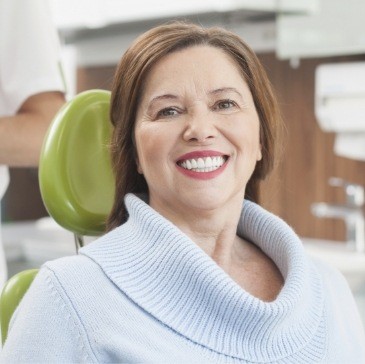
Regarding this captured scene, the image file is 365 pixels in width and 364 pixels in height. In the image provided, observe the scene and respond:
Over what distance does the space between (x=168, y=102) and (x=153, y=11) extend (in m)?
3.34

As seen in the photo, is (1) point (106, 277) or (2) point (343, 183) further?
(2) point (343, 183)

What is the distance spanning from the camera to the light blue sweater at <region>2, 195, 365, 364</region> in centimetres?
125

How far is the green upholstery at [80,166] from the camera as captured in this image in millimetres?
1574

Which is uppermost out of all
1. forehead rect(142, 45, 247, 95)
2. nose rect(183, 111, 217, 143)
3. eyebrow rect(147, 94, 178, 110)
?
forehead rect(142, 45, 247, 95)

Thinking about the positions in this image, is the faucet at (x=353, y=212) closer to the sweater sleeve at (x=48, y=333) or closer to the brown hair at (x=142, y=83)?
the brown hair at (x=142, y=83)

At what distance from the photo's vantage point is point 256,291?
Result: 151 cm

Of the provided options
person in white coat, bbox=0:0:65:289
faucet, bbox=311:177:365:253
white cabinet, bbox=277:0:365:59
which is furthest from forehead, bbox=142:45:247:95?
white cabinet, bbox=277:0:365:59

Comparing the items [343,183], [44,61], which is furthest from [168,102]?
[343,183]

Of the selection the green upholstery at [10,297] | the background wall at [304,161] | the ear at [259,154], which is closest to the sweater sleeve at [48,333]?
the green upholstery at [10,297]

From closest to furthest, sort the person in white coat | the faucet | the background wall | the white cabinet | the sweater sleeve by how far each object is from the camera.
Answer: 1. the sweater sleeve
2. the person in white coat
3. the faucet
4. the white cabinet
5. the background wall

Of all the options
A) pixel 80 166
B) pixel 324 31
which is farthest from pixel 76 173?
pixel 324 31

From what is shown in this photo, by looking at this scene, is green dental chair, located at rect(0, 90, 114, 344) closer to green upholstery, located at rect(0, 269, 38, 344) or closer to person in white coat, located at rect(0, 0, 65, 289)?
green upholstery, located at rect(0, 269, 38, 344)

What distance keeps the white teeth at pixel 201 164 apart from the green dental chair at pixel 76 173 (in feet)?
0.87

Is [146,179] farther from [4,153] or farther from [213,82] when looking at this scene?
[4,153]
